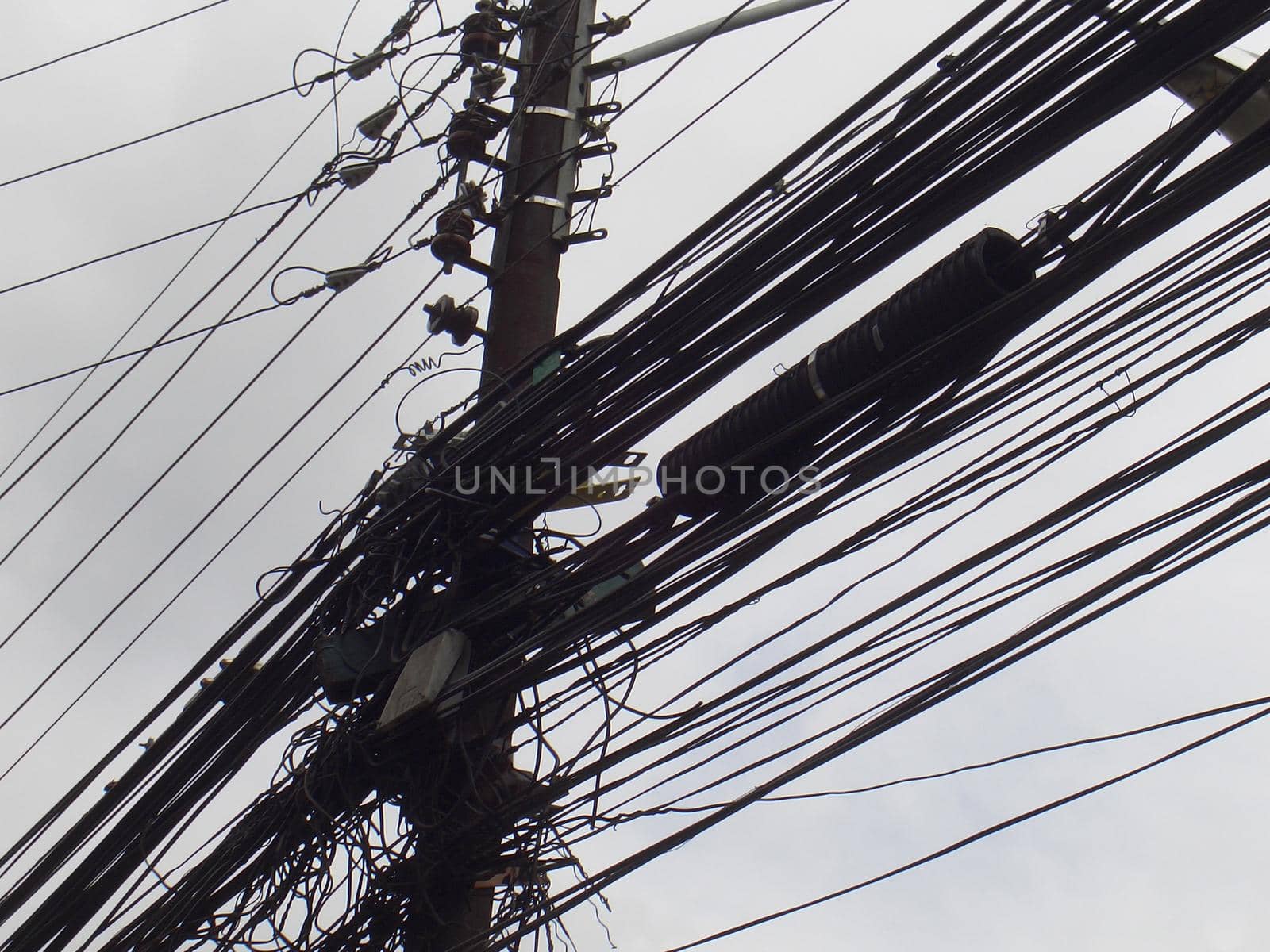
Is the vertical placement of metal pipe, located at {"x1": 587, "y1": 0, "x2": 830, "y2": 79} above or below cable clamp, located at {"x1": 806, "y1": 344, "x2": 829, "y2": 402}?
above

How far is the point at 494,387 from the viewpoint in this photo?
4.60 meters

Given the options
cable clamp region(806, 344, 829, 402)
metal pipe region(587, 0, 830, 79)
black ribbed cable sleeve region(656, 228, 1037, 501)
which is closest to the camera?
black ribbed cable sleeve region(656, 228, 1037, 501)

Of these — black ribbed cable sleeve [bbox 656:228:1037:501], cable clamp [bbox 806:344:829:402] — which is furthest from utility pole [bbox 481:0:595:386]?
cable clamp [bbox 806:344:829:402]

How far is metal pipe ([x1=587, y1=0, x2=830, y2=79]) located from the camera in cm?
496

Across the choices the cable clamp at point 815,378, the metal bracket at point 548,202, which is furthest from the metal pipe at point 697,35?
the cable clamp at point 815,378

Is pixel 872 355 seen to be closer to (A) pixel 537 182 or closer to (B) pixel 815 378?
(B) pixel 815 378

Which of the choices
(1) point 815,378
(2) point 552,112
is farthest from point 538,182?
(1) point 815,378

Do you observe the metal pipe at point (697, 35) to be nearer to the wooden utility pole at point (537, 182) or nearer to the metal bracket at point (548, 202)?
the wooden utility pole at point (537, 182)

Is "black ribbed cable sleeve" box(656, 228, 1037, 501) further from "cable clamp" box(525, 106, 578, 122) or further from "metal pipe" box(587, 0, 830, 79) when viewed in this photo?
"cable clamp" box(525, 106, 578, 122)

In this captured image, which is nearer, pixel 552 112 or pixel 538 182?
pixel 538 182

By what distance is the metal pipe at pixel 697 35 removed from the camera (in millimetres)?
4961

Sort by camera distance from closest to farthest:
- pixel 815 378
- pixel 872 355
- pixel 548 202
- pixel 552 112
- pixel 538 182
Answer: pixel 872 355, pixel 815 378, pixel 538 182, pixel 548 202, pixel 552 112

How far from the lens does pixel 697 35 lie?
5.26 m

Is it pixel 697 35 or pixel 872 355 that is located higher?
pixel 697 35
